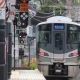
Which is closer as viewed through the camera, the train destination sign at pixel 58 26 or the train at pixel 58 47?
the train at pixel 58 47

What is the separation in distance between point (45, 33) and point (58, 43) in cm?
94

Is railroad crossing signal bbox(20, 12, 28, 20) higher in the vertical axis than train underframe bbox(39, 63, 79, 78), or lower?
higher

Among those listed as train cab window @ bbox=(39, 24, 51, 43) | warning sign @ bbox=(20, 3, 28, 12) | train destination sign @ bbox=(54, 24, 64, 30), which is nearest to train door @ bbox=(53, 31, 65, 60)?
train destination sign @ bbox=(54, 24, 64, 30)

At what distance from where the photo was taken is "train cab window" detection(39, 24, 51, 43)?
2778 centimetres

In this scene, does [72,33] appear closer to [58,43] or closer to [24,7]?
[58,43]

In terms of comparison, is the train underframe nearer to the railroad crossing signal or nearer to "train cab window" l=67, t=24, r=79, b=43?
"train cab window" l=67, t=24, r=79, b=43

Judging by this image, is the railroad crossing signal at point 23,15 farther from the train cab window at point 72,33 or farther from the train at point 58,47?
the train cab window at point 72,33

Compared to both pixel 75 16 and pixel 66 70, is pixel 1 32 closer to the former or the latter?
pixel 66 70

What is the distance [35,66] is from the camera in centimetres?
2872

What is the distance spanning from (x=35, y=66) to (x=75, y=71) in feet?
8.95

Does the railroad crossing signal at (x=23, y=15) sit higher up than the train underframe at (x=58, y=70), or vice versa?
the railroad crossing signal at (x=23, y=15)

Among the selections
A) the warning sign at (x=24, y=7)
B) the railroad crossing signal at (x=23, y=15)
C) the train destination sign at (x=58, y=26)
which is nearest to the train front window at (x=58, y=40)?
the train destination sign at (x=58, y=26)

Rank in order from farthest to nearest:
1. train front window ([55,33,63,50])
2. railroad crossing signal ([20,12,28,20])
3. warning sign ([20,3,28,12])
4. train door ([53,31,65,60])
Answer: train front window ([55,33,63,50]) → train door ([53,31,65,60]) → railroad crossing signal ([20,12,28,20]) → warning sign ([20,3,28,12])

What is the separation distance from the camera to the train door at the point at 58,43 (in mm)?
27391
